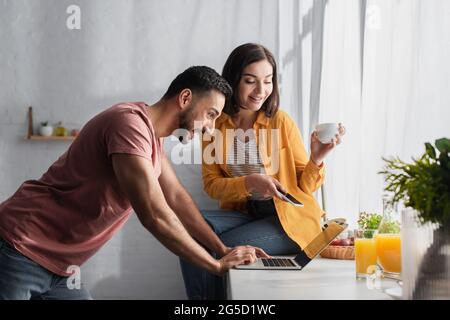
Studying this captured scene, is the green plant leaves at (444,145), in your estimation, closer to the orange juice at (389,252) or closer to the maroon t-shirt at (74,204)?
the orange juice at (389,252)

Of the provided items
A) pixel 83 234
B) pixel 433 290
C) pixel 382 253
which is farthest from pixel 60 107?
pixel 433 290

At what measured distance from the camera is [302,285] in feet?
4.64

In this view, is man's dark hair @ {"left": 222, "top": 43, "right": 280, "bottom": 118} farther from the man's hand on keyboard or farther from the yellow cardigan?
the man's hand on keyboard

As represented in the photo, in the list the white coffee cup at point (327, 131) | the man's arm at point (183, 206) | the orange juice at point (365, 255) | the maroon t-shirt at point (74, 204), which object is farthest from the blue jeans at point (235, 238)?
the orange juice at point (365, 255)

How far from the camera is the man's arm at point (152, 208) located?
5.10 ft

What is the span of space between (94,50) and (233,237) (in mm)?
1918

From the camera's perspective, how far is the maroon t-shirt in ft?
5.55

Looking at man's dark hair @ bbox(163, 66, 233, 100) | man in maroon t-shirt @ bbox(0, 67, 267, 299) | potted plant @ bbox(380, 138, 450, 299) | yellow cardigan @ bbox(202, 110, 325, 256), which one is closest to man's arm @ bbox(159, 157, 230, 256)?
man in maroon t-shirt @ bbox(0, 67, 267, 299)

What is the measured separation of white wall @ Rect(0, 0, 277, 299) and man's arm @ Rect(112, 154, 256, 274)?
217 cm

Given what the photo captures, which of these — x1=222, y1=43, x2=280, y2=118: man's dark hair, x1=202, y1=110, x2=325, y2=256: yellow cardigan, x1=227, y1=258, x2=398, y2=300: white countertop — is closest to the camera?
x1=227, y1=258, x2=398, y2=300: white countertop

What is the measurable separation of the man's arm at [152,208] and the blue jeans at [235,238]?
0.71m

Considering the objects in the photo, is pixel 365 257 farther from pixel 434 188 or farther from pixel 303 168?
pixel 303 168

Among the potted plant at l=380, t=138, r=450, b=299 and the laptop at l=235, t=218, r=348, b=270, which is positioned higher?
the potted plant at l=380, t=138, r=450, b=299

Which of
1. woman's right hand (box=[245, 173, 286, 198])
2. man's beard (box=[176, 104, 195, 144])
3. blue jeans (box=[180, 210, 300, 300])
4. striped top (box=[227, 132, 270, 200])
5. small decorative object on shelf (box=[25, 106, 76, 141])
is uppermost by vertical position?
man's beard (box=[176, 104, 195, 144])
